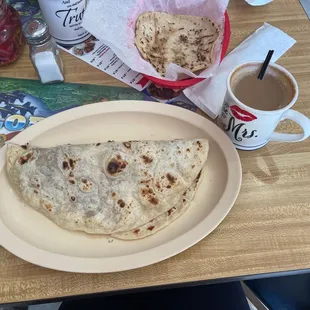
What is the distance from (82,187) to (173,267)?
198mm

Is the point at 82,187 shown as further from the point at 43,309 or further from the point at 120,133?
the point at 43,309

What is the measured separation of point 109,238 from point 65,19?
1.60ft

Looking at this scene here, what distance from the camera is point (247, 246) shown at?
0.64 m

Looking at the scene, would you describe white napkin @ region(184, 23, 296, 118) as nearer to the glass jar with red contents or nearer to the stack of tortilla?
the stack of tortilla

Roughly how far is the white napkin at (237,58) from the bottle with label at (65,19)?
285 mm

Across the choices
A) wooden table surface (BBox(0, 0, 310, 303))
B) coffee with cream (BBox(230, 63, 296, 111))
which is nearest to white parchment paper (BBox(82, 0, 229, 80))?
coffee with cream (BBox(230, 63, 296, 111))

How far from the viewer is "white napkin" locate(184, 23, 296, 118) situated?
Answer: 0.82m

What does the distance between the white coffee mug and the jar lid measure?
1.20 ft

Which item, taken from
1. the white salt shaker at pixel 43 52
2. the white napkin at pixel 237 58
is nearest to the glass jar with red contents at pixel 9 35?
the white salt shaker at pixel 43 52

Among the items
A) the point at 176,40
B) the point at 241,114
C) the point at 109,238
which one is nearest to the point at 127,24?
the point at 176,40

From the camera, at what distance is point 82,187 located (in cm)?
67

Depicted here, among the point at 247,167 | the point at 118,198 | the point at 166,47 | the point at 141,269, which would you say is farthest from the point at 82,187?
the point at 166,47

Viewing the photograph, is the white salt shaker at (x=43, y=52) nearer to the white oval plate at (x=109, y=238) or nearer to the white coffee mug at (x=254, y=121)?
the white oval plate at (x=109, y=238)

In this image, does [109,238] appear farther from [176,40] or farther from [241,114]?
Result: [176,40]
